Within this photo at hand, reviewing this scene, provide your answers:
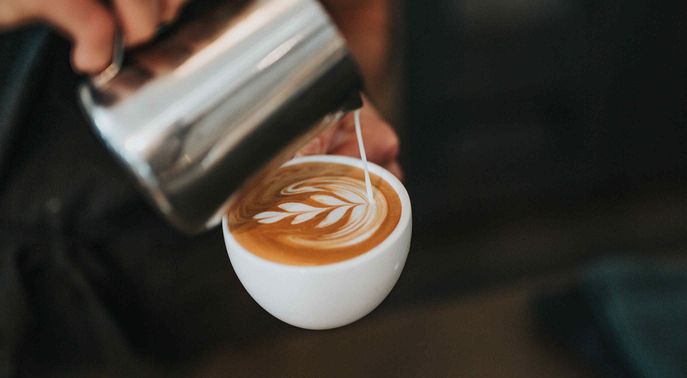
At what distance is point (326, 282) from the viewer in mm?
521

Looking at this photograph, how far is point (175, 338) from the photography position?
2.73 feet

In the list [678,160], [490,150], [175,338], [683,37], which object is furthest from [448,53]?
[175,338]

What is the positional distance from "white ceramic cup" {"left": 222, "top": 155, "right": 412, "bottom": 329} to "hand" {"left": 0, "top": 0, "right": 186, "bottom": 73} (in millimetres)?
205

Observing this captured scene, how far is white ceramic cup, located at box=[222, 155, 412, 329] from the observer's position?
1.71ft

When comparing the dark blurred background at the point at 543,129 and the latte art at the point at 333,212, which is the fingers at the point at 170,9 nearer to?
the latte art at the point at 333,212

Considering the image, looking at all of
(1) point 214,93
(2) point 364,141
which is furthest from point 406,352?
(1) point 214,93

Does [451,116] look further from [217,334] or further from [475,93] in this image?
[217,334]

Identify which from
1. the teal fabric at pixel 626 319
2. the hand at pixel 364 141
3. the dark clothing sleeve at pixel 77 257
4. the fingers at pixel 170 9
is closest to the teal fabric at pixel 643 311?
the teal fabric at pixel 626 319

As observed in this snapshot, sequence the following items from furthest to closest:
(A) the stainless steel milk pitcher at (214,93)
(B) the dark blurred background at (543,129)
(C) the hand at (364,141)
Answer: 1. (B) the dark blurred background at (543,129)
2. (C) the hand at (364,141)
3. (A) the stainless steel milk pitcher at (214,93)

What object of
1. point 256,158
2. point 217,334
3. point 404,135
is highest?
point 256,158

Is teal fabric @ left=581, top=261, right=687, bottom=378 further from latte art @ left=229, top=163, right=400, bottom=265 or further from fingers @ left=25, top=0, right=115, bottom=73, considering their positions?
fingers @ left=25, top=0, right=115, bottom=73

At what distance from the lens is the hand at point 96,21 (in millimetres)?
465

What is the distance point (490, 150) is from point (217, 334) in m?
0.85

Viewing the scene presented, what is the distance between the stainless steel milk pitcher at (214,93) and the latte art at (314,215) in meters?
0.09
